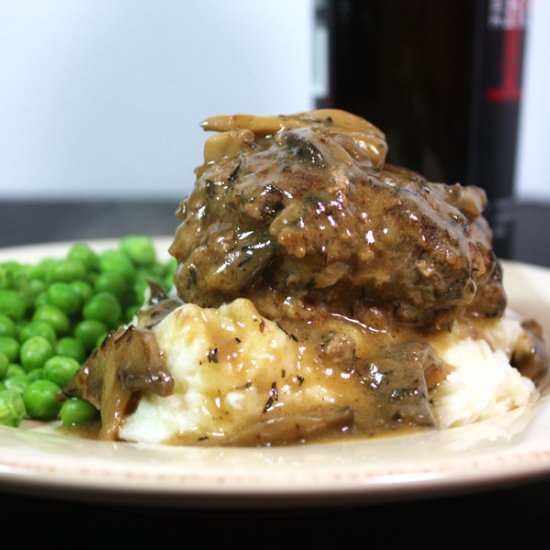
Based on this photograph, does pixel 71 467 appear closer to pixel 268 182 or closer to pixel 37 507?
pixel 37 507

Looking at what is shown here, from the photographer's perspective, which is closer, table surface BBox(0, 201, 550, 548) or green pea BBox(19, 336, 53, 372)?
table surface BBox(0, 201, 550, 548)

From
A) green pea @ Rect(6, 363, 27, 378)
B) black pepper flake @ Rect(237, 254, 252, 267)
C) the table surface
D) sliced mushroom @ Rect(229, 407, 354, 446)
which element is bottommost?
the table surface

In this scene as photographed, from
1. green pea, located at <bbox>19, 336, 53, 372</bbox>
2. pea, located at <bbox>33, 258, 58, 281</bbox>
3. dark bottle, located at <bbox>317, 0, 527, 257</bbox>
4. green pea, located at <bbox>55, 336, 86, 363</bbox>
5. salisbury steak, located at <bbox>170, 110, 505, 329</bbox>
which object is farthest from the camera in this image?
dark bottle, located at <bbox>317, 0, 527, 257</bbox>

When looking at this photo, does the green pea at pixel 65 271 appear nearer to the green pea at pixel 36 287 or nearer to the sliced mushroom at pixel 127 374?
the green pea at pixel 36 287

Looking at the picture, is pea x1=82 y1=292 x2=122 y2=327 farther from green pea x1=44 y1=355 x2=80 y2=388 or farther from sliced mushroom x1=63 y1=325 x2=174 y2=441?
sliced mushroom x1=63 y1=325 x2=174 y2=441

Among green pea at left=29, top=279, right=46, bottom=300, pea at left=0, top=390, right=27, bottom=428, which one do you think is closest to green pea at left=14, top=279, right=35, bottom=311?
green pea at left=29, top=279, right=46, bottom=300

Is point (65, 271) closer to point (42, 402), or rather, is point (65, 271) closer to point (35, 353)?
point (35, 353)

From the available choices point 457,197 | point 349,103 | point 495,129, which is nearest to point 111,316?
point 457,197
